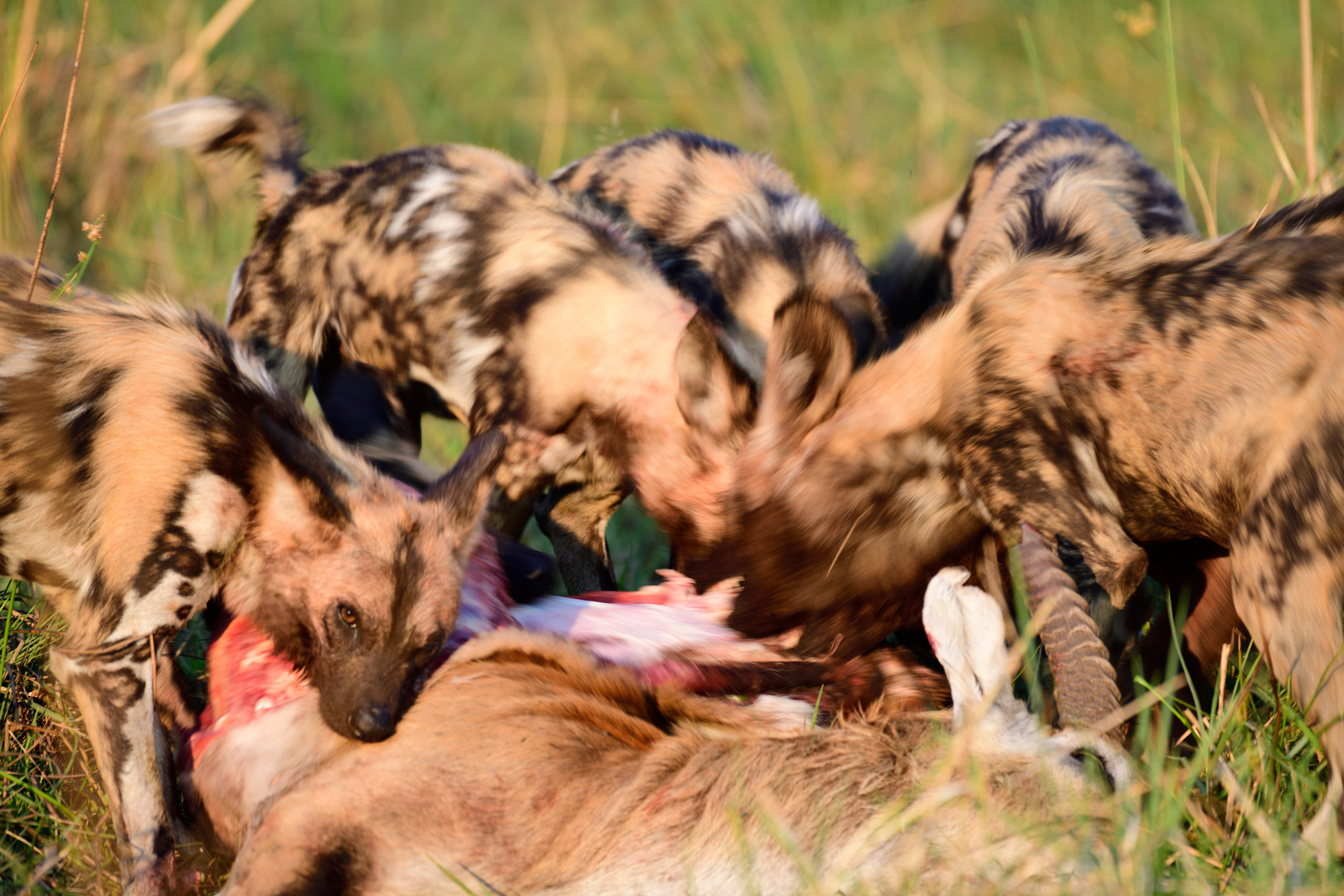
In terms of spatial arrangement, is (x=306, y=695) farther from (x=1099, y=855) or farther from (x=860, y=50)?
(x=860, y=50)

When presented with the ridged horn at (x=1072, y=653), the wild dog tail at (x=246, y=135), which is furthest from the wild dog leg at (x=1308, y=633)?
the wild dog tail at (x=246, y=135)

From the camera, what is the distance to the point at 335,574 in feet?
8.15

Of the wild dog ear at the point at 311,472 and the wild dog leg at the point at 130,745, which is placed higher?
the wild dog ear at the point at 311,472

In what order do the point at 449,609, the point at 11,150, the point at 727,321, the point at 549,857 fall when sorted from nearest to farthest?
the point at 549,857
the point at 449,609
the point at 727,321
the point at 11,150

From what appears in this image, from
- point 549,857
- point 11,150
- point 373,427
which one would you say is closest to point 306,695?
point 549,857

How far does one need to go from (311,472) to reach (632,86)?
5.15 meters

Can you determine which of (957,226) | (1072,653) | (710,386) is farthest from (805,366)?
(957,226)

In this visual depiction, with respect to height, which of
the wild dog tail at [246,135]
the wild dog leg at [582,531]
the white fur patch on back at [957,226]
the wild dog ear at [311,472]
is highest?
the wild dog tail at [246,135]

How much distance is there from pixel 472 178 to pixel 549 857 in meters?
2.29

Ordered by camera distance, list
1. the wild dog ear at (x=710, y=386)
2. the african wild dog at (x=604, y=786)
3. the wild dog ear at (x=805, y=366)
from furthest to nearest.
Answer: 1. the wild dog ear at (x=710, y=386)
2. the wild dog ear at (x=805, y=366)
3. the african wild dog at (x=604, y=786)

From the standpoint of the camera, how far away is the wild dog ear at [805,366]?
288cm

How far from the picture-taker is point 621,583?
3.67 metres

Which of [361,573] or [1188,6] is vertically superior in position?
[1188,6]

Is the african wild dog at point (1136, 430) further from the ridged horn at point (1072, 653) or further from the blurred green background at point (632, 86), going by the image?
the blurred green background at point (632, 86)
